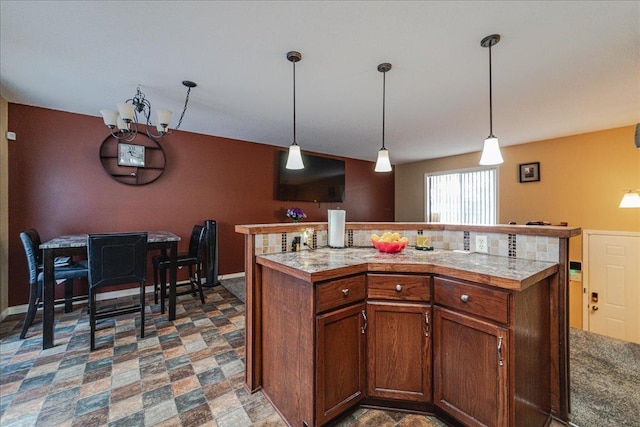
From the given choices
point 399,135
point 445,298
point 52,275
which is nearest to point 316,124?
point 399,135

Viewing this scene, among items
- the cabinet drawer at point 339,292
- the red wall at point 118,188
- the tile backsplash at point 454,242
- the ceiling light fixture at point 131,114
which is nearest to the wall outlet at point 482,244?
the tile backsplash at point 454,242

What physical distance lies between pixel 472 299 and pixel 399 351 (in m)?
0.50

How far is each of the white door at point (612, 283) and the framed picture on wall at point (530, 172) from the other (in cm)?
107

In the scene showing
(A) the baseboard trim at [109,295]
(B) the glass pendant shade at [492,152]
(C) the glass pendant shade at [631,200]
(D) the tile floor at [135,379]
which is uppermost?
(B) the glass pendant shade at [492,152]

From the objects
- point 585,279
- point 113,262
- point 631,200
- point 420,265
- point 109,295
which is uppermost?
point 631,200

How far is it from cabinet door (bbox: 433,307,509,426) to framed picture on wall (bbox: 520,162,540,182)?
426 cm

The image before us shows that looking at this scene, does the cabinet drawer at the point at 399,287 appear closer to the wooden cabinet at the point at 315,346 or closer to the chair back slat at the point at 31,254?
the wooden cabinet at the point at 315,346

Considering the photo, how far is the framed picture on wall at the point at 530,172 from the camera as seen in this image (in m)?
4.33

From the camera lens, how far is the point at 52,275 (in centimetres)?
226

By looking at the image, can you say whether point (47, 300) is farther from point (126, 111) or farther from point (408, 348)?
point (408, 348)

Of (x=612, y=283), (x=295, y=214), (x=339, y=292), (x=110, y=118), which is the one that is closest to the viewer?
(x=339, y=292)

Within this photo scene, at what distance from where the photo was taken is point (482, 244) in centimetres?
181

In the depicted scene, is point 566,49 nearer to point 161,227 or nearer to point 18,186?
point 161,227

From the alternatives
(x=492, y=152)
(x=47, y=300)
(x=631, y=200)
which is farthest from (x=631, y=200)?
(x=47, y=300)
